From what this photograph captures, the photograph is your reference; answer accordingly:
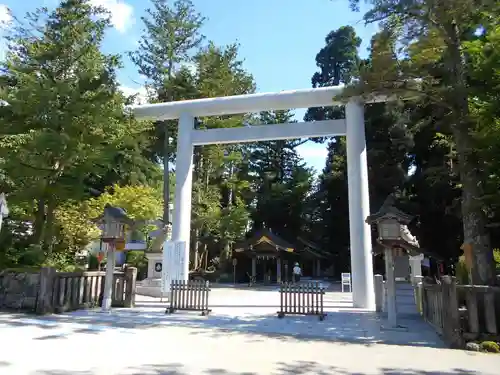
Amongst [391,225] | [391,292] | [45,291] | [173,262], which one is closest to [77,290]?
[45,291]

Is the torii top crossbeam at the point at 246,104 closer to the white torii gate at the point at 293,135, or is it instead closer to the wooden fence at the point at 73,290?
the white torii gate at the point at 293,135

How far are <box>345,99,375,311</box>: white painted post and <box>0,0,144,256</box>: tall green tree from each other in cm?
689

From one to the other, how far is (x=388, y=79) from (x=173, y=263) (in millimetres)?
8292

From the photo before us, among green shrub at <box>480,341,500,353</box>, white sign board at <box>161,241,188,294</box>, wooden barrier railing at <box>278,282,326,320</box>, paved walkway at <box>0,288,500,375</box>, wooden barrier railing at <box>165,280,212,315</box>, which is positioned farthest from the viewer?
white sign board at <box>161,241,188,294</box>

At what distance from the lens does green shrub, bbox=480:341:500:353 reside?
5.75 m

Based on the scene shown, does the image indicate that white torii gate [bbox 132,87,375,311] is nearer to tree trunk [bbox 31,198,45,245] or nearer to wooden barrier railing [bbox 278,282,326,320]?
wooden barrier railing [bbox 278,282,326,320]

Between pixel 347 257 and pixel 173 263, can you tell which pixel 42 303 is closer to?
pixel 173 263

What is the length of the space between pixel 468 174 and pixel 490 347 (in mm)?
3096

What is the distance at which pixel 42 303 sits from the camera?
8492 mm

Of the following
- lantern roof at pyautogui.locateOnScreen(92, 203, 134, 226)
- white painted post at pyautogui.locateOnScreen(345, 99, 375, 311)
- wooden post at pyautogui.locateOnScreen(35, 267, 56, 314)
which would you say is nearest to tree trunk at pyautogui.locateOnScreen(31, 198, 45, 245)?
lantern roof at pyautogui.locateOnScreen(92, 203, 134, 226)

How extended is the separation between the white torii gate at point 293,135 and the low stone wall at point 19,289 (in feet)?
14.7

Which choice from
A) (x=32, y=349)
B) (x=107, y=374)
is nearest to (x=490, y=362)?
(x=107, y=374)

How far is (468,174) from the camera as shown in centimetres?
718

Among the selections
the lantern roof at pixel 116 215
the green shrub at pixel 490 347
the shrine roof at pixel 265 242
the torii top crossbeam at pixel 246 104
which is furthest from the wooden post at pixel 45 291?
the shrine roof at pixel 265 242
